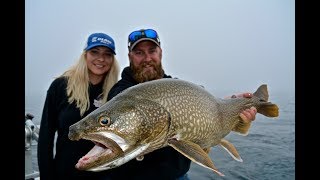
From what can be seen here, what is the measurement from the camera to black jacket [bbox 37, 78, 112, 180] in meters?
4.02

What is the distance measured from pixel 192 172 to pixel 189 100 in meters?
5.83

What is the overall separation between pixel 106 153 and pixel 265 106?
8.67 ft

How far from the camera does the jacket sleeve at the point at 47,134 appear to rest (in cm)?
425

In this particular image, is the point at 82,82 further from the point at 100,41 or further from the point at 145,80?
the point at 145,80

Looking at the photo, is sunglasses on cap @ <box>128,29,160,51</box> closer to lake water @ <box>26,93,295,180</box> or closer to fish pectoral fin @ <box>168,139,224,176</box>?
fish pectoral fin @ <box>168,139,224,176</box>

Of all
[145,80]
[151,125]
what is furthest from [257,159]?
[151,125]

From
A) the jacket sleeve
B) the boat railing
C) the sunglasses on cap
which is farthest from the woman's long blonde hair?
the boat railing

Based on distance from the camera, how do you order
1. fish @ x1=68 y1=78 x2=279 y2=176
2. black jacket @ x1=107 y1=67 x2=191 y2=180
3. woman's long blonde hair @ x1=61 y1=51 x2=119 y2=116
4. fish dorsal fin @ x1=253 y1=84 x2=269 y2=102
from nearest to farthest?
1. fish @ x1=68 y1=78 x2=279 y2=176
2. black jacket @ x1=107 y1=67 x2=191 y2=180
3. woman's long blonde hair @ x1=61 y1=51 x2=119 y2=116
4. fish dorsal fin @ x1=253 y1=84 x2=269 y2=102

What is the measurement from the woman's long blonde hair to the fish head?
1461mm

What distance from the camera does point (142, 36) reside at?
12.6 feet

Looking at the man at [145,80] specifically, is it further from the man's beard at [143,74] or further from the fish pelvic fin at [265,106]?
the fish pelvic fin at [265,106]

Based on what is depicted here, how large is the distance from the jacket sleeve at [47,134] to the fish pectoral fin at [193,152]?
2206mm

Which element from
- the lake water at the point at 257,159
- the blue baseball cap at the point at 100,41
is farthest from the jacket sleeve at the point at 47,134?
the lake water at the point at 257,159
